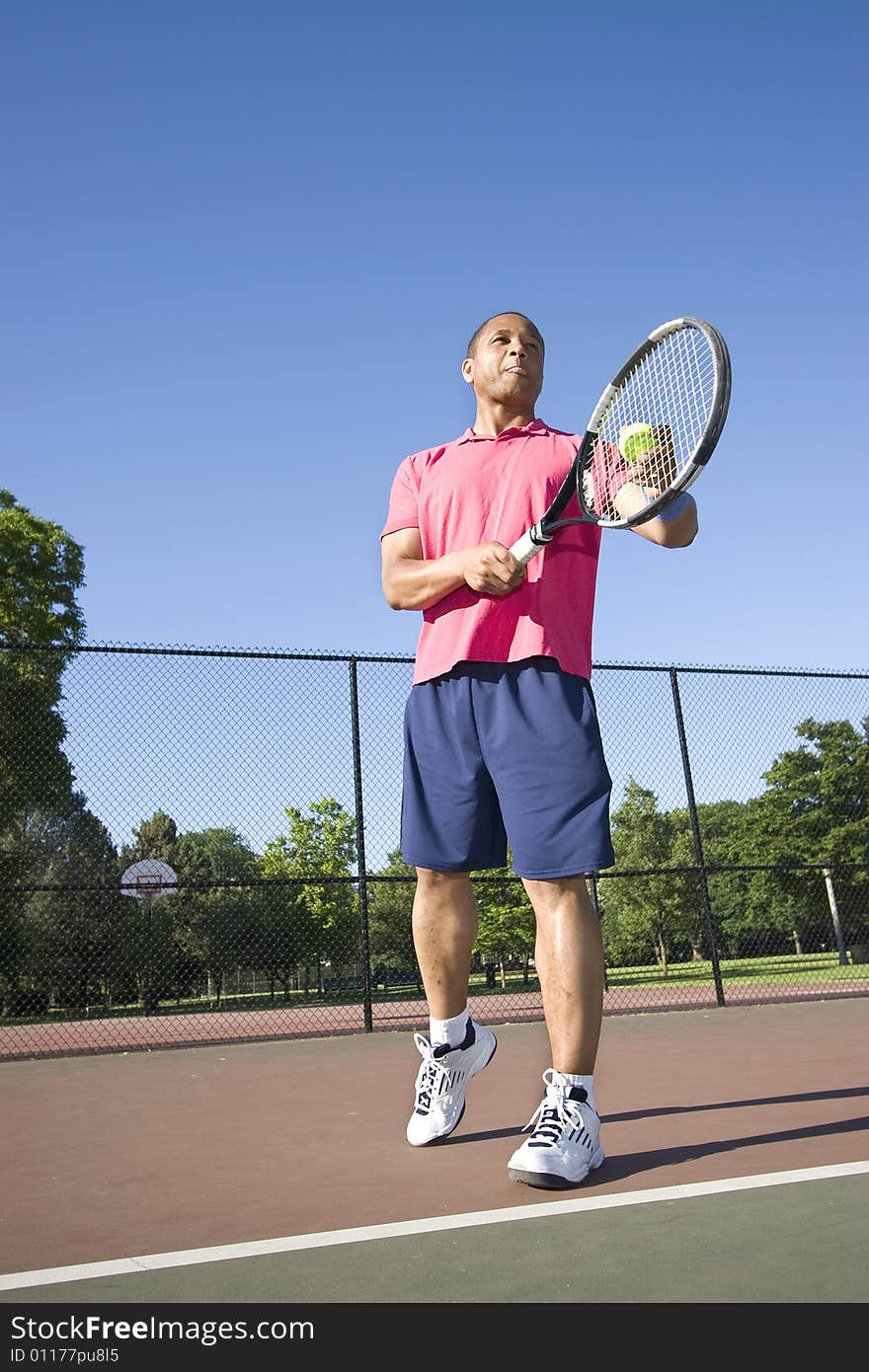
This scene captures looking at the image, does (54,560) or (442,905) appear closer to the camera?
(442,905)

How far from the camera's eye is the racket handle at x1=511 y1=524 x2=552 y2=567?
2.67 m

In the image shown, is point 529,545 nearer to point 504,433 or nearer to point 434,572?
point 434,572

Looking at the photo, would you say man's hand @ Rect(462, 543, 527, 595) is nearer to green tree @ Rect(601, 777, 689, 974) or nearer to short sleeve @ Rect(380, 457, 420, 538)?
short sleeve @ Rect(380, 457, 420, 538)

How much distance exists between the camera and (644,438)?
9.21ft

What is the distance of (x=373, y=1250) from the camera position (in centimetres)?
183

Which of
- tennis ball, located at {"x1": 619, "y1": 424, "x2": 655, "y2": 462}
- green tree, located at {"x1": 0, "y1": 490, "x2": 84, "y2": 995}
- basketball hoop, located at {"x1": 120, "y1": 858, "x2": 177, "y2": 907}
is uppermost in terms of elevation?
green tree, located at {"x1": 0, "y1": 490, "x2": 84, "y2": 995}

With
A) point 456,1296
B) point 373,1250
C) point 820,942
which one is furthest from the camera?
point 820,942

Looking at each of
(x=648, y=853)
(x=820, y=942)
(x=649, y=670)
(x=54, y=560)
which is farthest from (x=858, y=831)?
(x=649, y=670)

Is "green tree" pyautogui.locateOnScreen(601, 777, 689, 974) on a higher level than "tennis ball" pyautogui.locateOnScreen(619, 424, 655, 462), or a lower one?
higher

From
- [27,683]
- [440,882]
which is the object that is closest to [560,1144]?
[440,882]

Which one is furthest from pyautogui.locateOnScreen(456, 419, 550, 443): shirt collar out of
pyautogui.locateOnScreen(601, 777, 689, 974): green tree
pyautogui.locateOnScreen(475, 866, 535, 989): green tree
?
pyautogui.locateOnScreen(475, 866, 535, 989): green tree

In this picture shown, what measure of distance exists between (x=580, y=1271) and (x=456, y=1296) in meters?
0.20

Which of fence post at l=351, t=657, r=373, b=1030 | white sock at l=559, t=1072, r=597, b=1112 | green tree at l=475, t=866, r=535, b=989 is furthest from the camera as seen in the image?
green tree at l=475, t=866, r=535, b=989
